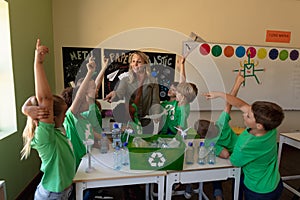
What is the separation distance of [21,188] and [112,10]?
2.35m

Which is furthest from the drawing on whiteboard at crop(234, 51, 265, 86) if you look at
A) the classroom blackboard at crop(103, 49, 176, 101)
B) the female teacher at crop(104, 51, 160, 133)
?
the female teacher at crop(104, 51, 160, 133)

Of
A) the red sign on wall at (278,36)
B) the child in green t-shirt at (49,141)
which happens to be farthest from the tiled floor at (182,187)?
the red sign on wall at (278,36)

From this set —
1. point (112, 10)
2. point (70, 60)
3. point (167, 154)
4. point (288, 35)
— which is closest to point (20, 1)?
point (70, 60)

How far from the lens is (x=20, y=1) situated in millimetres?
1940

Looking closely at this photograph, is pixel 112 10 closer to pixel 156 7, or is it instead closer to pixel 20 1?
pixel 156 7

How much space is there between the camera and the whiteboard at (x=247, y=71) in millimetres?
3203

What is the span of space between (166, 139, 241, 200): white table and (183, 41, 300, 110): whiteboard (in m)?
1.70

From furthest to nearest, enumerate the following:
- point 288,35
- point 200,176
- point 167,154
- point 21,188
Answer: point 288,35 < point 21,188 < point 200,176 < point 167,154

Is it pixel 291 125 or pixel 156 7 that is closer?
pixel 156 7

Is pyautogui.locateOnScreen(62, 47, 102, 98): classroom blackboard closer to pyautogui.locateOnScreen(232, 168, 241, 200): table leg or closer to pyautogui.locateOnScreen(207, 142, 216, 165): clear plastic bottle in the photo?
pyautogui.locateOnScreen(207, 142, 216, 165): clear plastic bottle

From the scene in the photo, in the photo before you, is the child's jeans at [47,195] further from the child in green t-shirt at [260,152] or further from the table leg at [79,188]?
the child in green t-shirt at [260,152]

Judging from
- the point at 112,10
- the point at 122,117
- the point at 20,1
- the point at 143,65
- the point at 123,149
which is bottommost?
the point at 123,149

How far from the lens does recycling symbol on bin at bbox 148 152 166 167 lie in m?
1.29

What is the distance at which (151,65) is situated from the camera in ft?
9.40
